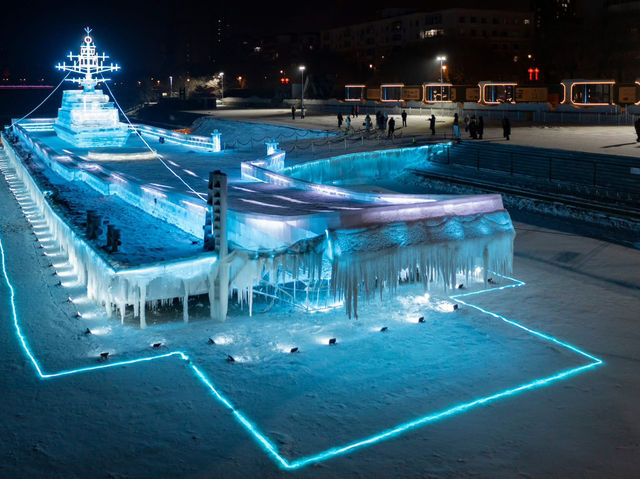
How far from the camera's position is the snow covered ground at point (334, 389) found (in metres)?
7.47

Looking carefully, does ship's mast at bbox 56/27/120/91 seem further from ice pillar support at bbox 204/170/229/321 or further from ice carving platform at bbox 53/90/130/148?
ice pillar support at bbox 204/170/229/321

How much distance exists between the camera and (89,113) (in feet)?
119

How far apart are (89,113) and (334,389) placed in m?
31.4

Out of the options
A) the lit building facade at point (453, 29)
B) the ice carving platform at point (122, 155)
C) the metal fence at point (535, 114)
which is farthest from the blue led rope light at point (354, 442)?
the lit building facade at point (453, 29)

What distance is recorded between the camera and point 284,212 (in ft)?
49.5

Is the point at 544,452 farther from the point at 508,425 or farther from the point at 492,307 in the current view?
the point at 492,307

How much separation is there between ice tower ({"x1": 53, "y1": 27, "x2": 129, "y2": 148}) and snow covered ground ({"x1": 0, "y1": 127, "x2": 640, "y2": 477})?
2291 cm

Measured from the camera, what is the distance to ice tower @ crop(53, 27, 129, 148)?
115ft

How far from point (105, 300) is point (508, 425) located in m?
7.40

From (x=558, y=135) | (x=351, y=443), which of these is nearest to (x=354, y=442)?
(x=351, y=443)

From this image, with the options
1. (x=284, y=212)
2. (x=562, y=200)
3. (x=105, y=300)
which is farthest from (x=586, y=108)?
(x=105, y=300)

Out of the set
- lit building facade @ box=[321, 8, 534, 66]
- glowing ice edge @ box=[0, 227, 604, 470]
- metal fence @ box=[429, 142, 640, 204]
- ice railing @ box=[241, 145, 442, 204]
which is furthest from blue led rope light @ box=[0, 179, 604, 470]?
lit building facade @ box=[321, 8, 534, 66]

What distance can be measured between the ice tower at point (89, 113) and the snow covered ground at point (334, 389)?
2291 cm

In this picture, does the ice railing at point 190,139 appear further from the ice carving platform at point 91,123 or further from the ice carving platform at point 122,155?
the ice carving platform at point 122,155
